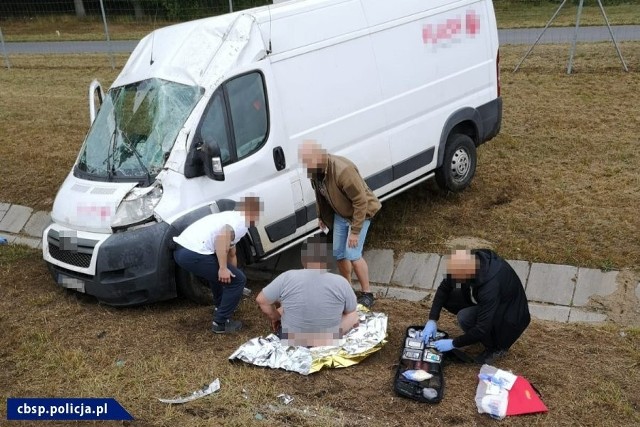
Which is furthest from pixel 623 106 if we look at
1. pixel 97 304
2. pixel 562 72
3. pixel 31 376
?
pixel 31 376

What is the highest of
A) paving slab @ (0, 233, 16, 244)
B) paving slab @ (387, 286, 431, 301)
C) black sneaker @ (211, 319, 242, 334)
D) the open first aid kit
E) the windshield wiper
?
the windshield wiper

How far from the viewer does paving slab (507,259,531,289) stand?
6.39 metres

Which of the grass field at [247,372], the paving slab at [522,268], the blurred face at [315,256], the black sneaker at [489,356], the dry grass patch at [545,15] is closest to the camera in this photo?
the grass field at [247,372]

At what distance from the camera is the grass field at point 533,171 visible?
6.79 meters

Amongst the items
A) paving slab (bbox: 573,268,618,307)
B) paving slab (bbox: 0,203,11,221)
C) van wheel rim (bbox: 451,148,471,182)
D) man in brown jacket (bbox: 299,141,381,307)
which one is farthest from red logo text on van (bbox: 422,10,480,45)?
paving slab (bbox: 0,203,11,221)

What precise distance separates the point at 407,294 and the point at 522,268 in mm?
1167

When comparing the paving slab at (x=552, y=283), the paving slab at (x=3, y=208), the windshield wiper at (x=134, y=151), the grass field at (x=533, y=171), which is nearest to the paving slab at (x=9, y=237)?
the paving slab at (x=3, y=208)

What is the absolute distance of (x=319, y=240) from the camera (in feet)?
16.3

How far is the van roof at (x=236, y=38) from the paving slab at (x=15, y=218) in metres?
2.99

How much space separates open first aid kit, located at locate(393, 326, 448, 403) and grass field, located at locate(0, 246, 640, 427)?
0.07 meters

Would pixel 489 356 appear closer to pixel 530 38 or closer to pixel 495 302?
pixel 495 302

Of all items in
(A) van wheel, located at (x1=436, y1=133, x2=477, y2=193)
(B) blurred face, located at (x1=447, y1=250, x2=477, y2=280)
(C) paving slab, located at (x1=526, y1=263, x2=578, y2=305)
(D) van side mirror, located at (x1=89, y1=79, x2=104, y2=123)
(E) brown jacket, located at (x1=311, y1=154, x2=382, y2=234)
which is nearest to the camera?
(B) blurred face, located at (x1=447, y1=250, x2=477, y2=280)

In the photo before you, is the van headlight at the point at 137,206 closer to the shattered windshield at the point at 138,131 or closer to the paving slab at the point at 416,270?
the shattered windshield at the point at 138,131

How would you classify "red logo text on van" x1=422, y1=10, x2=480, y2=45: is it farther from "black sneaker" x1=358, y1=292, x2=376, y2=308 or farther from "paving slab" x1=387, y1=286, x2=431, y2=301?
"black sneaker" x1=358, y1=292, x2=376, y2=308
